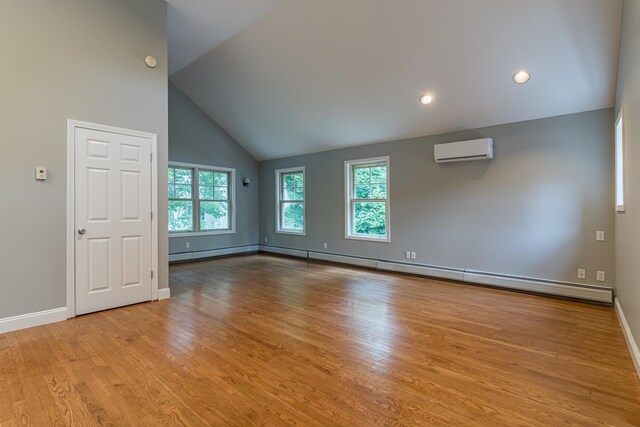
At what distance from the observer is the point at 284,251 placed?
774 cm

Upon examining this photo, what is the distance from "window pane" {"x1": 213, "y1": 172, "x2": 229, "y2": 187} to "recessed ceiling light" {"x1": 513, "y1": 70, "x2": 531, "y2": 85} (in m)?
5.97

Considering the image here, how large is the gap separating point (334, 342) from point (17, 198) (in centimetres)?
322

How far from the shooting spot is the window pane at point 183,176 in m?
6.79

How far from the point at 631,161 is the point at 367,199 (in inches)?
157

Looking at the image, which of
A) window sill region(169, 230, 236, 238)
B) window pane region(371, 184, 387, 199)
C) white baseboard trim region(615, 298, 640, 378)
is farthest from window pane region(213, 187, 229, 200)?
white baseboard trim region(615, 298, 640, 378)

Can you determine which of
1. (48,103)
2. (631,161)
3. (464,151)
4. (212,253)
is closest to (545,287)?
(464,151)

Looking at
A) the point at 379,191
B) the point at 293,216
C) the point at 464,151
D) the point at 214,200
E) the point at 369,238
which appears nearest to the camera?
the point at 464,151

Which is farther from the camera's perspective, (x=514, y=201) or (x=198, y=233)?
(x=198, y=233)

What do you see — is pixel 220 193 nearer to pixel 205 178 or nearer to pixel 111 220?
pixel 205 178

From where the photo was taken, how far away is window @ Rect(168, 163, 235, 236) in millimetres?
6762

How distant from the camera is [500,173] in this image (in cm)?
460

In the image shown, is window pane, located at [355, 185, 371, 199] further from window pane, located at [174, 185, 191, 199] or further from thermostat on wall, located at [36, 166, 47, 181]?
thermostat on wall, located at [36, 166, 47, 181]

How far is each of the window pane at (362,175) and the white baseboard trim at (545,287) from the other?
243cm

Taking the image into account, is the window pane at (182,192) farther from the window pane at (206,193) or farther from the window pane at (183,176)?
the window pane at (206,193)
